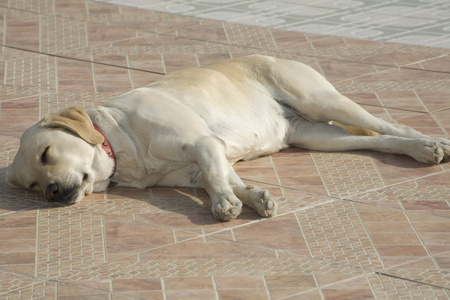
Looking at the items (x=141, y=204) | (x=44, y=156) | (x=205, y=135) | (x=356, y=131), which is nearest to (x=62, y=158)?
(x=44, y=156)

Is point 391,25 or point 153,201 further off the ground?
point 153,201

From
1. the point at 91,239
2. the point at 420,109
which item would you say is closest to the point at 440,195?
the point at 420,109

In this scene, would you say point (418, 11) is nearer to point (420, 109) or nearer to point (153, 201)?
point (420, 109)

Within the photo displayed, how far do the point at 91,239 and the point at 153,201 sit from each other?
587 millimetres

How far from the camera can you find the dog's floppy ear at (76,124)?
4.89 m

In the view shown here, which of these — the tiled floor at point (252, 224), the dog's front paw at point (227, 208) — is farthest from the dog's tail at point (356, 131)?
the dog's front paw at point (227, 208)

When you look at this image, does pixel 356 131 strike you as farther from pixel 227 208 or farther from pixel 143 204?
pixel 143 204

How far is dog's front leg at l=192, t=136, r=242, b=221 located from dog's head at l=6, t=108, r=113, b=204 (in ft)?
1.89

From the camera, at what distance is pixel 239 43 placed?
8109 millimetres

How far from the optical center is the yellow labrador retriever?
485cm

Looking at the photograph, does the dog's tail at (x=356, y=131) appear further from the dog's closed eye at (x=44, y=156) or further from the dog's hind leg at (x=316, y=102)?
the dog's closed eye at (x=44, y=156)

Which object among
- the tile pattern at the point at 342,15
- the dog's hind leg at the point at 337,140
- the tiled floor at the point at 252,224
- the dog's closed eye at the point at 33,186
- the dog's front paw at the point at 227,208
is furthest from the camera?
the tile pattern at the point at 342,15

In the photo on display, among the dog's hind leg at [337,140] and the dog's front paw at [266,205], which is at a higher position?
the dog's front paw at [266,205]

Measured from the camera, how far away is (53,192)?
4.80m
